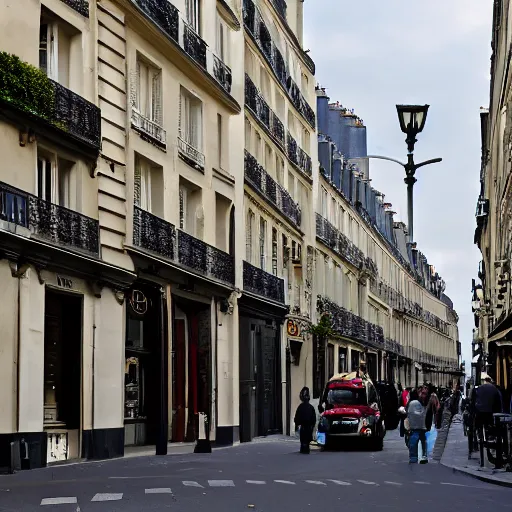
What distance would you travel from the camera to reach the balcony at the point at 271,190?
39.9 m

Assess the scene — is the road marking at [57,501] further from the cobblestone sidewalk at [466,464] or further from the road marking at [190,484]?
the cobblestone sidewalk at [466,464]

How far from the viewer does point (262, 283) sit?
4100 cm

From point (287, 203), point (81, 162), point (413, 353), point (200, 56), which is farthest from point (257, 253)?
point (413, 353)

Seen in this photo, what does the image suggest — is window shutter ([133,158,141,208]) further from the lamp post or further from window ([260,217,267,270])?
the lamp post

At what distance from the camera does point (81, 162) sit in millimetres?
26359

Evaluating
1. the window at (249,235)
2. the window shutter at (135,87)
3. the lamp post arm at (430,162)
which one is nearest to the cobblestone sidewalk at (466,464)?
the lamp post arm at (430,162)

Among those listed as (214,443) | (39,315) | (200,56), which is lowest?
(214,443)

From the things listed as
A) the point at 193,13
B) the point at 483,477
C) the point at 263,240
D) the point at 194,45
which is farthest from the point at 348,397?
the point at 483,477

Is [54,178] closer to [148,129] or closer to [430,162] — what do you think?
[148,129]

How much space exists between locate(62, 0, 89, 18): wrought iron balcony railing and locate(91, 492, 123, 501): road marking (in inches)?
475

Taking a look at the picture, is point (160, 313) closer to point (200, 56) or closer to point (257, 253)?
point (200, 56)

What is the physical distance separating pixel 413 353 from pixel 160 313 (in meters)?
71.2

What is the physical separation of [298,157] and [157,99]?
18956 mm

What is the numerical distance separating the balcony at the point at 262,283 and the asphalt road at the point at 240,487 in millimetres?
11966
